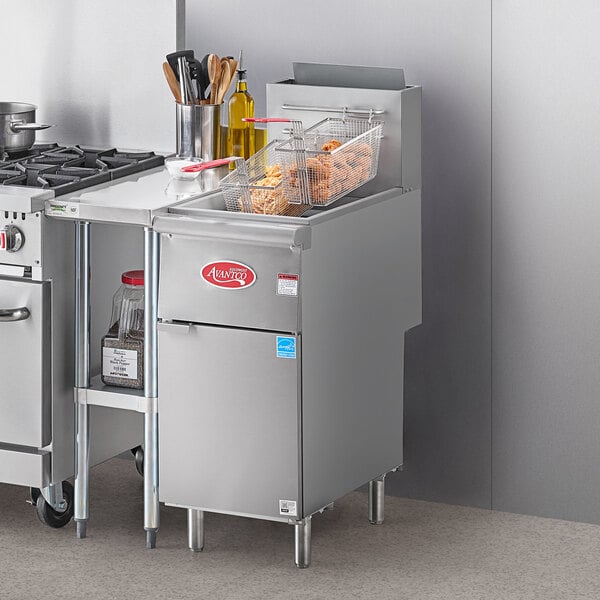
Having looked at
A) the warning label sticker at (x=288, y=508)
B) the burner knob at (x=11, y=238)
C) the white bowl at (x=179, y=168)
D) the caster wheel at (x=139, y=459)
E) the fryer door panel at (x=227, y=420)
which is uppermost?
the white bowl at (x=179, y=168)

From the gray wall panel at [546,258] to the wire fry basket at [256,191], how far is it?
2.15 feet

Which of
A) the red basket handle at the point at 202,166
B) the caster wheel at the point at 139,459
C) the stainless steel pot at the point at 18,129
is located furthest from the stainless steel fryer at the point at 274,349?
the stainless steel pot at the point at 18,129

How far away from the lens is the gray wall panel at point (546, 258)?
368 centimetres

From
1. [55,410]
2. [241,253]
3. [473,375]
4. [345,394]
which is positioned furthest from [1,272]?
[473,375]

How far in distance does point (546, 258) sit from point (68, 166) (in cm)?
132

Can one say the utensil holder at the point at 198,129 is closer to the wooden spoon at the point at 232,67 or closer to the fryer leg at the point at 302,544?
the wooden spoon at the point at 232,67

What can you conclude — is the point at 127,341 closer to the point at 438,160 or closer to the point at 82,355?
the point at 82,355

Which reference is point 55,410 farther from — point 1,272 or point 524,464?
point 524,464

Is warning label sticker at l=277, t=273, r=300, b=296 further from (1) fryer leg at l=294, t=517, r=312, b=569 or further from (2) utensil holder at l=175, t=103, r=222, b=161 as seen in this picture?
(2) utensil holder at l=175, t=103, r=222, b=161

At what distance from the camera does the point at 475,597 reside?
3396mm

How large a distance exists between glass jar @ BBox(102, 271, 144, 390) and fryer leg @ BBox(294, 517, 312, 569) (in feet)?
1.81

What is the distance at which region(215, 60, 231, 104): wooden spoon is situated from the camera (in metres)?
3.84

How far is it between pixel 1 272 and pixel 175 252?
1.62ft

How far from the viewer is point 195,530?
3.62 m
